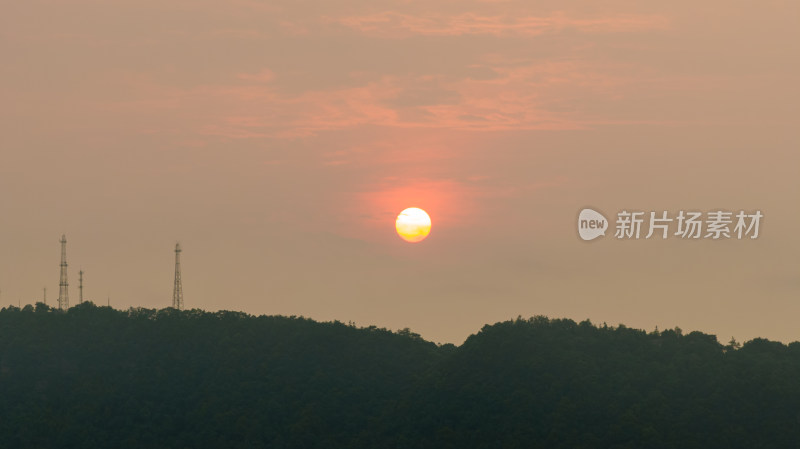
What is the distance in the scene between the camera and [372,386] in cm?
17225

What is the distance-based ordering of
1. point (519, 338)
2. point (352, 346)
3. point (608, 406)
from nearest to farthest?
point (608, 406)
point (519, 338)
point (352, 346)

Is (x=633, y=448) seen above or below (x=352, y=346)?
Result: below

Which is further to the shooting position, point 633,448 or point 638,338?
point 638,338

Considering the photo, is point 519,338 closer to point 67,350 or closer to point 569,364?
point 569,364

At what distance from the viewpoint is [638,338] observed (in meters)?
169

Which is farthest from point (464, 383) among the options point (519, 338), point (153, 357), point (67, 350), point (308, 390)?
point (67, 350)

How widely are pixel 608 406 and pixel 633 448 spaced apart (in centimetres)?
1102

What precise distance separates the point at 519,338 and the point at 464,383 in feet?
36.9

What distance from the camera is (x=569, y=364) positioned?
159 m

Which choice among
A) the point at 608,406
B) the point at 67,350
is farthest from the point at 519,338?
the point at 67,350

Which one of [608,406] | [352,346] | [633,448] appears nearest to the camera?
[633,448]

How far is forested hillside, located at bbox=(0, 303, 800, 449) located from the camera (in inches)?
5778

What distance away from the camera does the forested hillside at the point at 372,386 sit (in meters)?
147

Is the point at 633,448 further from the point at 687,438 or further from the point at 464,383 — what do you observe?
the point at 464,383
